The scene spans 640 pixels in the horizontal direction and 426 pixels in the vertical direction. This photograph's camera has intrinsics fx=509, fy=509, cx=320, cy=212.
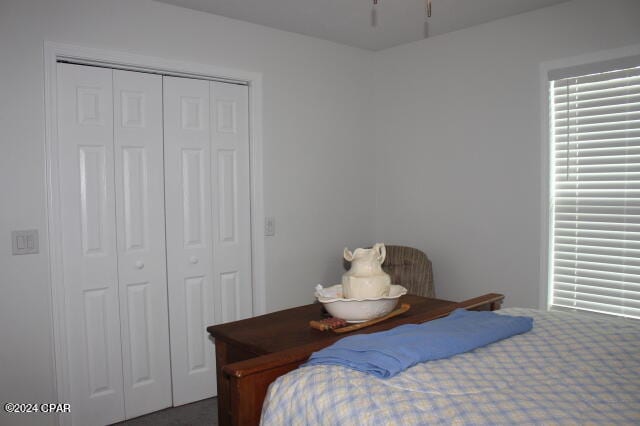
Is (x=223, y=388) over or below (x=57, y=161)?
below

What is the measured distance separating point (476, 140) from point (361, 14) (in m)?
1.18

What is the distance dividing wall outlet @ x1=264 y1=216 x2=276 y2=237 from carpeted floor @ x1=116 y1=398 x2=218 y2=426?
46.6 inches

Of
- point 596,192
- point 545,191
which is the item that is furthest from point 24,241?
point 596,192

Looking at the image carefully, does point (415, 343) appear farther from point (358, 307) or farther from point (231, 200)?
point (231, 200)

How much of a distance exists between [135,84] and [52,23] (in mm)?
517

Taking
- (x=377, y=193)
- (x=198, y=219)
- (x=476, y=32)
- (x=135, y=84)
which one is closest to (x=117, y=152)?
(x=135, y=84)

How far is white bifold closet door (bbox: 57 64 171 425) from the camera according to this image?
111 inches

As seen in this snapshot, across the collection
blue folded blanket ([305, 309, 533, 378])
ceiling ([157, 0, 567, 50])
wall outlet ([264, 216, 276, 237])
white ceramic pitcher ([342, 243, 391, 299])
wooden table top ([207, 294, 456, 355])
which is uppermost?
ceiling ([157, 0, 567, 50])

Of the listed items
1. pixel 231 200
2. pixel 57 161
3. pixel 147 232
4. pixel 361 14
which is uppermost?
pixel 361 14

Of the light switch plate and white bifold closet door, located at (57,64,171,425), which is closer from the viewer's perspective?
the light switch plate

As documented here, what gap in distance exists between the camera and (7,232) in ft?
8.49

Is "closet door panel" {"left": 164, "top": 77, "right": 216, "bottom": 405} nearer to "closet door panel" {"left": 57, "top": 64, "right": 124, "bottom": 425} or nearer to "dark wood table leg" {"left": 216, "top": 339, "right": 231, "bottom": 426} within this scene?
"closet door panel" {"left": 57, "top": 64, "right": 124, "bottom": 425}

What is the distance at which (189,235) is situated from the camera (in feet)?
10.7

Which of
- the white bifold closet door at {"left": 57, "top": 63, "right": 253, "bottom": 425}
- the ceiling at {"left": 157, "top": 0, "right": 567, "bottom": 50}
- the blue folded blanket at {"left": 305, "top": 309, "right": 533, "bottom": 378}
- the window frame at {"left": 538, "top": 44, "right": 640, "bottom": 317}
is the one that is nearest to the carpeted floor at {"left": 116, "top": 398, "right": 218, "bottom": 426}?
the white bifold closet door at {"left": 57, "top": 63, "right": 253, "bottom": 425}
